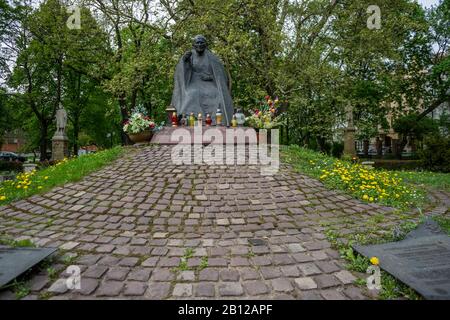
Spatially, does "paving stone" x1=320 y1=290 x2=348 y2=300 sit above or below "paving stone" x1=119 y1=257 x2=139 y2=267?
below

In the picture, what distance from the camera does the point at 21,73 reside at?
21.5 metres

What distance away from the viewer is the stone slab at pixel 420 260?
9.05ft

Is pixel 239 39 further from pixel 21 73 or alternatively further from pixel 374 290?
pixel 21 73

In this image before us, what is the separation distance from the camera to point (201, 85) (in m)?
10.1

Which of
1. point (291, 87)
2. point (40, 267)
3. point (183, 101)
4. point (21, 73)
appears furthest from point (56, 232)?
point (21, 73)

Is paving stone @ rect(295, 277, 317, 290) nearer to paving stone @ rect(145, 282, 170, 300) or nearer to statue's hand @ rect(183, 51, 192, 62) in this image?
paving stone @ rect(145, 282, 170, 300)

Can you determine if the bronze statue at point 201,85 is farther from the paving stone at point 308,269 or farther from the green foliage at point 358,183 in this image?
the paving stone at point 308,269

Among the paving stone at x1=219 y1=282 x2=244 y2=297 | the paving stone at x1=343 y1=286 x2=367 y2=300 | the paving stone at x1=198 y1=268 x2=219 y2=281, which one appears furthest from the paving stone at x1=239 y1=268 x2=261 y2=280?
the paving stone at x1=343 y1=286 x2=367 y2=300

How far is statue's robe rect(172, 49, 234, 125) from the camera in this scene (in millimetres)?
9703

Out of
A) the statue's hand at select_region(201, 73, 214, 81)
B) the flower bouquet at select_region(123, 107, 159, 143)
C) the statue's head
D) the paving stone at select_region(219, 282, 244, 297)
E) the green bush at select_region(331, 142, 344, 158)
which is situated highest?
the statue's head

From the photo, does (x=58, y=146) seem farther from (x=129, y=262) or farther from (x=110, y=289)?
(x=110, y=289)

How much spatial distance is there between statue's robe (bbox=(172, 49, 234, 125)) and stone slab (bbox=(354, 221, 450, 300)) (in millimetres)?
6520

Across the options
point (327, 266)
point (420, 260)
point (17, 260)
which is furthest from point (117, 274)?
point (420, 260)

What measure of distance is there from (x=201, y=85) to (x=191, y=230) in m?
6.60
